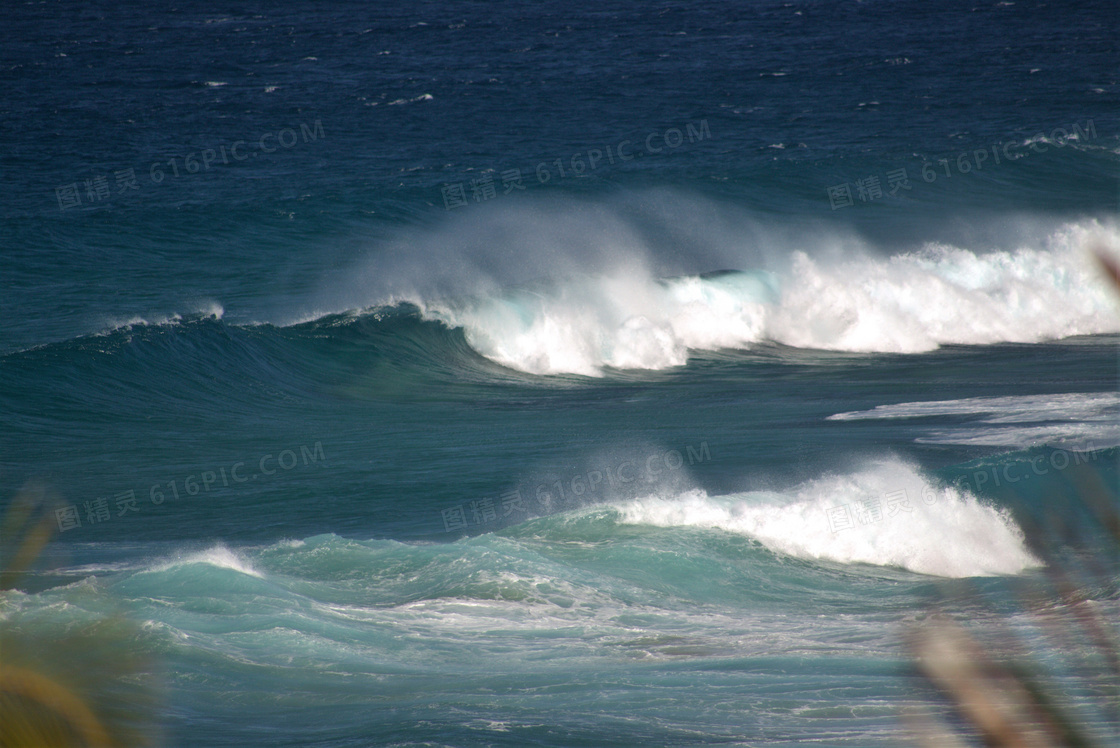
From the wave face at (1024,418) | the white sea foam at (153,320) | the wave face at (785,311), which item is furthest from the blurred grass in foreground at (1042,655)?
the white sea foam at (153,320)

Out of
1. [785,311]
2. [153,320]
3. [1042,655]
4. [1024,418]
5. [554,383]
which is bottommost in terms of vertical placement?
[1042,655]

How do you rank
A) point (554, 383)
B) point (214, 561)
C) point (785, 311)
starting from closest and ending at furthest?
point (214, 561), point (554, 383), point (785, 311)

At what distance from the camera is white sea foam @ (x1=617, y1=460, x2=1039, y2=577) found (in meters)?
10.1

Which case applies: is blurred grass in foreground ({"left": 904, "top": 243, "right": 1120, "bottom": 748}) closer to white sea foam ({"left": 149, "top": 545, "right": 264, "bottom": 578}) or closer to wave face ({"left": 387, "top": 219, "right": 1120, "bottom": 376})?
white sea foam ({"left": 149, "top": 545, "right": 264, "bottom": 578})

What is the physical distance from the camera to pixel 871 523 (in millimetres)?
10422

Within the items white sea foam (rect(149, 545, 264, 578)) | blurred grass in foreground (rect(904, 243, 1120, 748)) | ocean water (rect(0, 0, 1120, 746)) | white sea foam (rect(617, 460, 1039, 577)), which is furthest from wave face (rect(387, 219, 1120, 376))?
white sea foam (rect(149, 545, 264, 578))

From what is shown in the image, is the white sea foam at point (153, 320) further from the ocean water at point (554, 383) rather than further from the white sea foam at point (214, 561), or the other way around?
the white sea foam at point (214, 561)

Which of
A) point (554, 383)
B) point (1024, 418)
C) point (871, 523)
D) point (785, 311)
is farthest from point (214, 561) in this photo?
point (785, 311)

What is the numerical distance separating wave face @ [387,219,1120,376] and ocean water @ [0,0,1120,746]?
0.09m

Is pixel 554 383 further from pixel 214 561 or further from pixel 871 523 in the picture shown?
pixel 214 561

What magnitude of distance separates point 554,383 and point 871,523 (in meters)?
8.03

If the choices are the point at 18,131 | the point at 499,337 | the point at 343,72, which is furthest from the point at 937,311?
the point at 343,72

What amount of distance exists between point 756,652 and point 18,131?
31213mm

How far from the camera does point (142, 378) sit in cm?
1605
